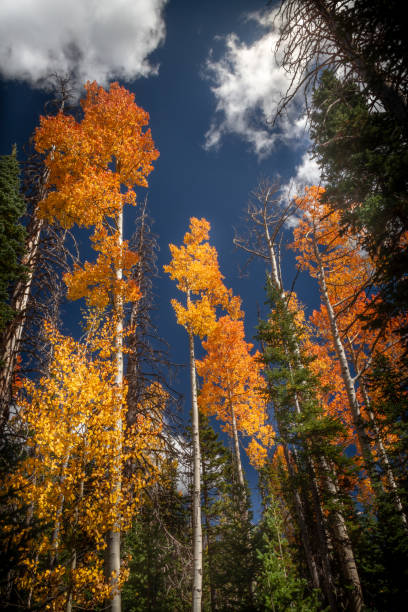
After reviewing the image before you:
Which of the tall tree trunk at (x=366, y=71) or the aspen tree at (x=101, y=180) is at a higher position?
the aspen tree at (x=101, y=180)

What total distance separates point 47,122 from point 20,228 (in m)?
3.45

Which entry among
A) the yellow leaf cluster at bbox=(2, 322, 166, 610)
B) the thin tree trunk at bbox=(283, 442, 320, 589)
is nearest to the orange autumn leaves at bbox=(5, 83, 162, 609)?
the yellow leaf cluster at bbox=(2, 322, 166, 610)

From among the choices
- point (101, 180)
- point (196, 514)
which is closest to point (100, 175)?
point (101, 180)

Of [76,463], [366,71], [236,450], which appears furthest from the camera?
[236,450]

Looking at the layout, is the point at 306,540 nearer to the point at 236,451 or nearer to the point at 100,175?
the point at 236,451

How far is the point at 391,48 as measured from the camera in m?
3.75

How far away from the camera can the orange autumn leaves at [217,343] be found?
1047 centimetres

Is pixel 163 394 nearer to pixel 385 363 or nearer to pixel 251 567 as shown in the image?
pixel 385 363

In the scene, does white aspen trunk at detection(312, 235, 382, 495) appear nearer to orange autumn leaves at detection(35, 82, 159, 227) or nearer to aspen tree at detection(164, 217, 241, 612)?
aspen tree at detection(164, 217, 241, 612)

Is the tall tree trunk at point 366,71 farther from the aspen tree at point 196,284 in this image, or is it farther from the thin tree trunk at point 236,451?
the thin tree trunk at point 236,451

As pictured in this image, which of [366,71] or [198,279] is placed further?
[198,279]

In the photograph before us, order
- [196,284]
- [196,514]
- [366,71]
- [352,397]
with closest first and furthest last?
[366,71]
[196,514]
[352,397]
[196,284]

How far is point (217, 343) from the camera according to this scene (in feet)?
51.6

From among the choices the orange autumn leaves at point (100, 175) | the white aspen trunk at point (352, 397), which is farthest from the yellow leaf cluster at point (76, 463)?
the white aspen trunk at point (352, 397)
